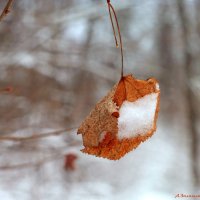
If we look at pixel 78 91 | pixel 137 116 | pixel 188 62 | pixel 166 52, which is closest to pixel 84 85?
pixel 78 91

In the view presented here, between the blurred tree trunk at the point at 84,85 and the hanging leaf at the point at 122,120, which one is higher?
the hanging leaf at the point at 122,120

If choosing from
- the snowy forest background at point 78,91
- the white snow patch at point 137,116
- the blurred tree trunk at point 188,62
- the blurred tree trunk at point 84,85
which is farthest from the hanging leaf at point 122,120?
the blurred tree trunk at point 84,85

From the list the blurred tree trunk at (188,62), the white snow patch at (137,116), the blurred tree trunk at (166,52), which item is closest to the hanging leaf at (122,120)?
the white snow patch at (137,116)

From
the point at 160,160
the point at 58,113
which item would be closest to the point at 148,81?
the point at 58,113

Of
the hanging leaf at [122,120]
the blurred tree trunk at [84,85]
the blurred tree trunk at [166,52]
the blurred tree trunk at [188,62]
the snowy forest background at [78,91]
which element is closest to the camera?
the hanging leaf at [122,120]

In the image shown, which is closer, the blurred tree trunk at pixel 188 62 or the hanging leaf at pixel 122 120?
the hanging leaf at pixel 122 120

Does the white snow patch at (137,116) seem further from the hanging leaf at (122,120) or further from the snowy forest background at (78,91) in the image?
the snowy forest background at (78,91)

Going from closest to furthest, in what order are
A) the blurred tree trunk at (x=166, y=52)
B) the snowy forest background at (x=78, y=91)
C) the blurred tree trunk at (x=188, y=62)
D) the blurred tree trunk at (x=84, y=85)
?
the snowy forest background at (x=78, y=91), the blurred tree trunk at (x=188, y=62), the blurred tree trunk at (x=84, y=85), the blurred tree trunk at (x=166, y=52)
